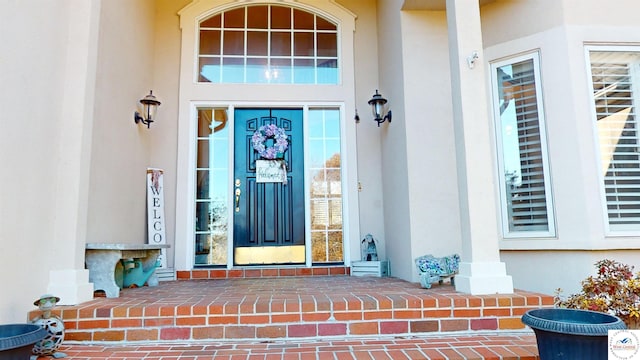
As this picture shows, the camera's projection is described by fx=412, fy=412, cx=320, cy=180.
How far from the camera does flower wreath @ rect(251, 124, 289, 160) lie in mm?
4395

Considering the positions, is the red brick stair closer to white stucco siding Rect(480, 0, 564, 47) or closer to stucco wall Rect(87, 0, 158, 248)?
stucco wall Rect(87, 0, 158, 248)

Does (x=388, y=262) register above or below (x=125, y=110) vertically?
below

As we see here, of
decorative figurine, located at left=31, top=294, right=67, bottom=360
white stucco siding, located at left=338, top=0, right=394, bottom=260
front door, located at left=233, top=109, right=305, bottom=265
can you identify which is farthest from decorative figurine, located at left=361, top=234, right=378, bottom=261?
decorative figurine, located at left=31, top=294, right=67, bottom=360

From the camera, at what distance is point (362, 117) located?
450 cm

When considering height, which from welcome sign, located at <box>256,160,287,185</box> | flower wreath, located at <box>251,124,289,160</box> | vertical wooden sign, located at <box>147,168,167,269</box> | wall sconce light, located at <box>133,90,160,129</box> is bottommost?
vertical wooden sign, located at <box>147,168,167,269</box>

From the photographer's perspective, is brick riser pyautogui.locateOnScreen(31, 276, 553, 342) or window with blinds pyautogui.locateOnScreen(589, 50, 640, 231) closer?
brick riser pyautogui.locateOnScreen(31, 276, 553, 342)

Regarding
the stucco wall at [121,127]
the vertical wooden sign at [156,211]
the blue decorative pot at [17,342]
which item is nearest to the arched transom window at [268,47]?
the stucco wall at [121,127]

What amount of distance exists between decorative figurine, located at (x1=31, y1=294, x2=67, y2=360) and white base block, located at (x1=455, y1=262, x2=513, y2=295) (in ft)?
7.73

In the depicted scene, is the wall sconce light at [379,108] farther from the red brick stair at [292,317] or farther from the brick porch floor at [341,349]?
the brick porch floor at [341,349]

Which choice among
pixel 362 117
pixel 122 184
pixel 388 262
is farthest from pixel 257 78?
pixel 388 262

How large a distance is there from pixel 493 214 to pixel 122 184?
2.96 metres

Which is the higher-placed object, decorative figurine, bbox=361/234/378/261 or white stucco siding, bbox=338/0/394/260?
white stucco siding, bbox=338/0/394/260

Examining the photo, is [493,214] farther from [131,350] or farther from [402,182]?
[131,350]

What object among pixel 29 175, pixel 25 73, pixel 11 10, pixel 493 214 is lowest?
pixel 493 214
